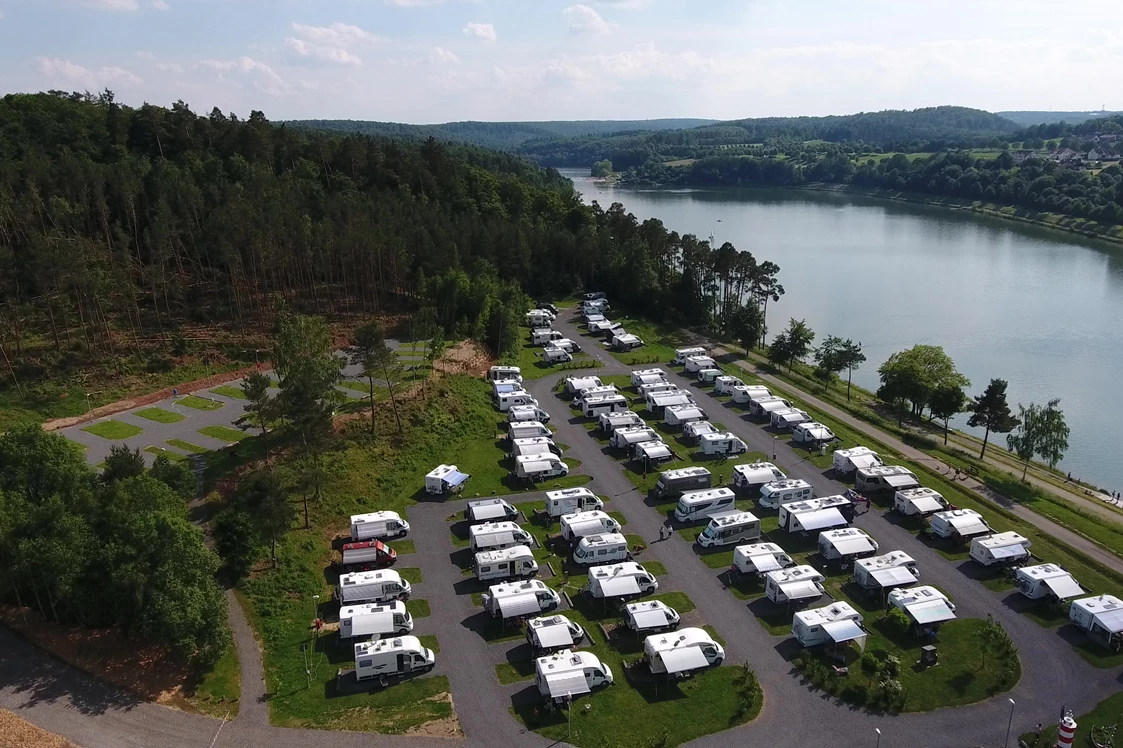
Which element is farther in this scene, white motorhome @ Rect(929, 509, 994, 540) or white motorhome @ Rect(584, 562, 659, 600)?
white motorhome @ Rect(929, 509, 994, 540)

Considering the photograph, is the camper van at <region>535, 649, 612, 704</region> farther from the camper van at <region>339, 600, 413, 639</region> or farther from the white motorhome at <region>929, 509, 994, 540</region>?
the white motorhome at <region>929, 509, 994, 540</region>

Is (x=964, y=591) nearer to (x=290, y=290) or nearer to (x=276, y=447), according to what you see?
(x=276, y=447)

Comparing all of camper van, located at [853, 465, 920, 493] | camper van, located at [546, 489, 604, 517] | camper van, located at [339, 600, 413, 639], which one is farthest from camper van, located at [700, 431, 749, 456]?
camper van, located at [339, 600, 413, 639]

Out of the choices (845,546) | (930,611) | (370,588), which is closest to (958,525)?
(845,546)

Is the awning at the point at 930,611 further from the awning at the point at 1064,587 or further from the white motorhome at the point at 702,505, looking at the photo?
the white motorhome at the point at 702,505

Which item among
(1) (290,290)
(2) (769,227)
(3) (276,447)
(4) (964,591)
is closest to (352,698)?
(3) (276,447)

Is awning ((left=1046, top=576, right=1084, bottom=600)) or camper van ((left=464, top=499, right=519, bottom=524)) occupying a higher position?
camper van ((left=464, top=499, right=519, bottom=524))
